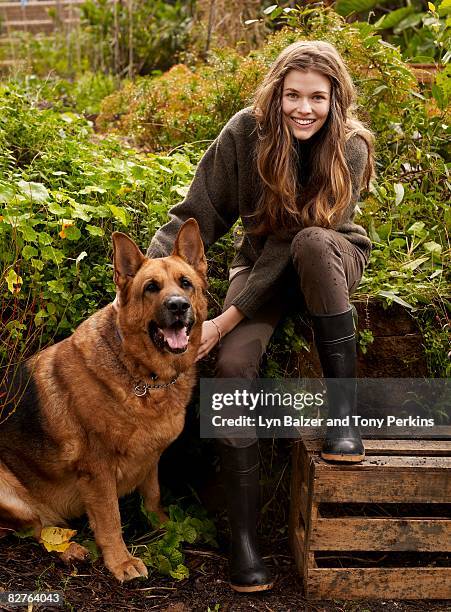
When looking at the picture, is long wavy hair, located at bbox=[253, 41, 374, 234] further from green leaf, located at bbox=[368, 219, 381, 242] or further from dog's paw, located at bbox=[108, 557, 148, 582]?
dog's paw, located at bbox=[108, 557, 148, 582]

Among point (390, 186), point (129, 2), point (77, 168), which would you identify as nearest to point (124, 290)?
point (77, 168)

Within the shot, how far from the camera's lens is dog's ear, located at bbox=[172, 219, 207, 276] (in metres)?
2.88

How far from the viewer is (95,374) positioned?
9.50 feet

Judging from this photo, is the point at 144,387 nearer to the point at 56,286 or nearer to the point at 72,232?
the point at 56,286

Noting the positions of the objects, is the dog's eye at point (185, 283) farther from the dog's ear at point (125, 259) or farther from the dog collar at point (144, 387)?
the dog collar at point (144, 387)

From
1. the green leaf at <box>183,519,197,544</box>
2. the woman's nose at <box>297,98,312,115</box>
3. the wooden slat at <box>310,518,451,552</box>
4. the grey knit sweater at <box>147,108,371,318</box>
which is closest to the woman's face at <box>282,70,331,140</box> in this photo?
the woman's nose at <box>297,98,312,115</box>

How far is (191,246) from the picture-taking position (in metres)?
2.94

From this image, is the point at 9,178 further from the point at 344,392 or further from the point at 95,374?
the point at 344,392

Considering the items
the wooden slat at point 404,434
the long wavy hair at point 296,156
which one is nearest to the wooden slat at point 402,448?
the wooden slat at point 404,434

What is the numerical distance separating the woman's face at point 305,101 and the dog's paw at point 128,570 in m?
1.82

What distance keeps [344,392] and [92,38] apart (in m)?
6.84

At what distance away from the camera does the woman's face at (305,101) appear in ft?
9.50

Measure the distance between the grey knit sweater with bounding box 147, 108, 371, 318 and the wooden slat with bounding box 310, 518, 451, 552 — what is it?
0.89 meters

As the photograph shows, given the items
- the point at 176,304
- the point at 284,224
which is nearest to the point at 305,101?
the point at 284,224
